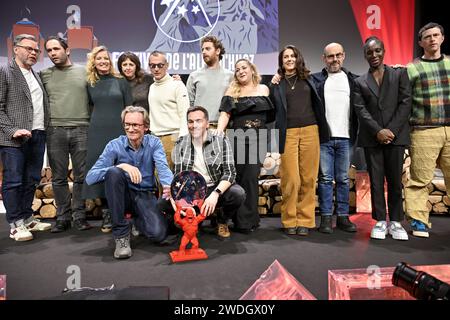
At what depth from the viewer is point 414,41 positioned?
5.01 m

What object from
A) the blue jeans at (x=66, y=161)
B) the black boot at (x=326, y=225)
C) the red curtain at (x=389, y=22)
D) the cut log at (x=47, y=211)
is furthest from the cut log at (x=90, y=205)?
the red curtain at (x=389, y=22)

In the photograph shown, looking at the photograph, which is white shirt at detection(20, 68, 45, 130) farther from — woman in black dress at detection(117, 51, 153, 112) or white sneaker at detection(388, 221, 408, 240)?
white sneaker at detection(388, 221, 408, 240)

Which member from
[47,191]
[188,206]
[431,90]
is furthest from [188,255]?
[431,90]

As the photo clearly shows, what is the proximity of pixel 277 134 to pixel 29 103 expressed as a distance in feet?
6.40

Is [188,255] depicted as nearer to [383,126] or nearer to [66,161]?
[66,161]

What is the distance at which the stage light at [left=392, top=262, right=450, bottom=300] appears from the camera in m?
1.14

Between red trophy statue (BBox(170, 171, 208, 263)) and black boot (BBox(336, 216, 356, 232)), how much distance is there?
1.29 meters

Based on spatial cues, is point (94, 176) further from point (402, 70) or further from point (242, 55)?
point (242, 55)

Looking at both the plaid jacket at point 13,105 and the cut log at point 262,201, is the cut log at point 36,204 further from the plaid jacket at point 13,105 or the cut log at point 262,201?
the cut log at point 262,201

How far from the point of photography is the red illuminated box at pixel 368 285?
1.27 metres

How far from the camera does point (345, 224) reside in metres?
3.01

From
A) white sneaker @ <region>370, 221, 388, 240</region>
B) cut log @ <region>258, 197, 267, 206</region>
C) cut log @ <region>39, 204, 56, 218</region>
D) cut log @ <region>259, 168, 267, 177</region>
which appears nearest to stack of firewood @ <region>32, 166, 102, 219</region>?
cut log @ <region>39, 204, 56, 218</region>

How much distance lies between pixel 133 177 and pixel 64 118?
40.3 inches

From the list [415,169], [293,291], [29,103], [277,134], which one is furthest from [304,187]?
[29,103]
